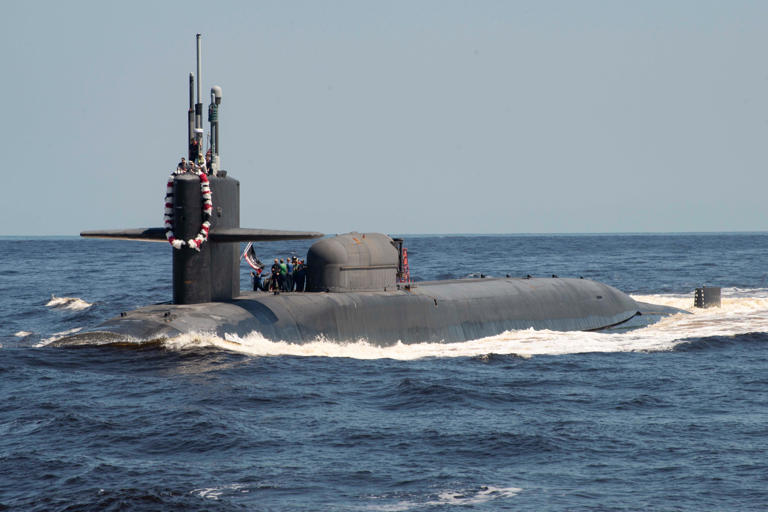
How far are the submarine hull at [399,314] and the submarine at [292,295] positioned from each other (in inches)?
1.6

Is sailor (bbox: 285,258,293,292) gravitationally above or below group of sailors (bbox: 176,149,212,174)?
below

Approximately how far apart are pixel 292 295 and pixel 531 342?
8819mm

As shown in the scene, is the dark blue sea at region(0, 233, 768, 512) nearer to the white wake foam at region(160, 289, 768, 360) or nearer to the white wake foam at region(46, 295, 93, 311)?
the white wake foam at region(160, 289, 768, 360)

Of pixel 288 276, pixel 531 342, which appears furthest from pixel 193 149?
pixel 531 342

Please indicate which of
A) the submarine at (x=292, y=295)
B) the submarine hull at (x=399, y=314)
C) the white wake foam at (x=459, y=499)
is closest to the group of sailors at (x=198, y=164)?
the submarine at (x=292, y=295)

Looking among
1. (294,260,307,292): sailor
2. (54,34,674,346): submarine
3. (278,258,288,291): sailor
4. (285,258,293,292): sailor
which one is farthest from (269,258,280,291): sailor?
(54,34,674,346): submarine

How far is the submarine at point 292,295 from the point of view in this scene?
2634 centimetres

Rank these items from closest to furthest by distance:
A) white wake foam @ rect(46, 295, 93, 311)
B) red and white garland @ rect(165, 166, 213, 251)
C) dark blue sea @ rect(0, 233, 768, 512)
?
dark blue sea @ rect(0, 233, 768, 512), red and white garland @ rect(165, 166, 213, 251), white wake foam @ rect(46, 295, 93, 311)

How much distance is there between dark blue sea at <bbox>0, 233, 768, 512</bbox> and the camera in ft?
48.3

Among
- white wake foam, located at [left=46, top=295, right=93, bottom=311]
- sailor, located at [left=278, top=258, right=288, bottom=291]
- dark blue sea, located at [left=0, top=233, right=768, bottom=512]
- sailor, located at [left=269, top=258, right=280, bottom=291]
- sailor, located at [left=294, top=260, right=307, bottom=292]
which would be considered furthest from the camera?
white wake foam, located at [left=46, top=295, right=93, bottom=311]

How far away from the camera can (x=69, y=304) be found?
161 ft

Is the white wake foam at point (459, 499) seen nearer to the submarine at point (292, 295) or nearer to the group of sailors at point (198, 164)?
the submarine at point (292, 295)

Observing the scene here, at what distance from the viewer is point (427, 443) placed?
17719mm

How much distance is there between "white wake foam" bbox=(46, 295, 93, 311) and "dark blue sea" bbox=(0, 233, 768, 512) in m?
15.5
